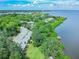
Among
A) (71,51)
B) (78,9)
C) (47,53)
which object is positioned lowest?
(78,9)

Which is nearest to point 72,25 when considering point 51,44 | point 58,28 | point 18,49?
point 58,28

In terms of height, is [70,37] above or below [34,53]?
below

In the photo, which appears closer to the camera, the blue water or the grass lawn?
the grass lawn

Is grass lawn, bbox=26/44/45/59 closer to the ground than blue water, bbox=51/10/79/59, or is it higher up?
higher up

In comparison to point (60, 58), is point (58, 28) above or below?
below

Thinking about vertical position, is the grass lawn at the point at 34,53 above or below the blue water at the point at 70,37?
above

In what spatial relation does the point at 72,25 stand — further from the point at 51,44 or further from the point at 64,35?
the point at 51,44

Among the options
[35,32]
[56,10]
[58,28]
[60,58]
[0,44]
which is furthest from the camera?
[56,10]

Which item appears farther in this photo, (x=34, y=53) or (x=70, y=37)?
(x=70, y=37)
